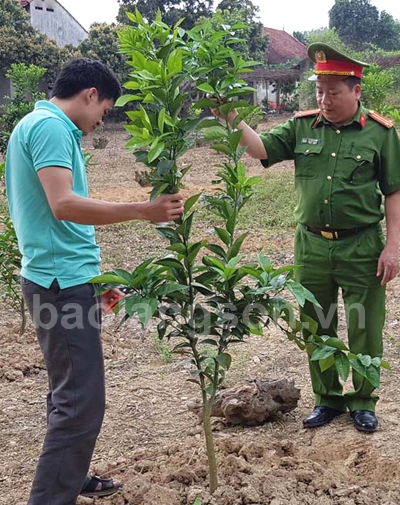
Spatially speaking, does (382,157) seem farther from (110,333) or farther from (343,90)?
(110,333)

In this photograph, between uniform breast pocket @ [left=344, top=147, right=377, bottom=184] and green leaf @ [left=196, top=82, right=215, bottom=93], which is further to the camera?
uniform breast pocket @ [left=344, top=147, right=377, bottom=184]

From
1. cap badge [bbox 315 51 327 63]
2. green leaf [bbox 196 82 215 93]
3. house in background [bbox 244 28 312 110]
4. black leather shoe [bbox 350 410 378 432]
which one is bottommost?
black leather shoe [bbox 350 410 378 432]

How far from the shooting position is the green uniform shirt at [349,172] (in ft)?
10.6

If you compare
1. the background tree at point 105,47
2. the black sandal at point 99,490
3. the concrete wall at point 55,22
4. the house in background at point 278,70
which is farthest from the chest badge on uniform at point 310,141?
the concrete wall at point 55,22

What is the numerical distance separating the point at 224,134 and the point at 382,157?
Result: 1099 mm

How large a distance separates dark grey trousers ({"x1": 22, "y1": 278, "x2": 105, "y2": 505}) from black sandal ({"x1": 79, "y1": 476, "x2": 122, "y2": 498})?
0.34 metres

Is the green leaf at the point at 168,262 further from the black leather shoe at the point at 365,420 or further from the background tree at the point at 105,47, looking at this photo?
the background tree at the point at 105,47

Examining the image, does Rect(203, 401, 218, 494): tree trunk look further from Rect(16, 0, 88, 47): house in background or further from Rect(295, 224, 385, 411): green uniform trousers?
Rect(16, 0, 88, 47): house in background

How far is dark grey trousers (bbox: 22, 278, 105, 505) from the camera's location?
2453mm

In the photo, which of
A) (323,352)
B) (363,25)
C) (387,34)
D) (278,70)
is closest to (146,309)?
(323,352)

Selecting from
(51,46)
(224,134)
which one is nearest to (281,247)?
(224,134)

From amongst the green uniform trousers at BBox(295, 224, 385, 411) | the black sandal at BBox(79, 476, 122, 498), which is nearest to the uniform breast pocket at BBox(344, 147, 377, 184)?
the green uniform trousers at BBox(295, 224, 385, 411)

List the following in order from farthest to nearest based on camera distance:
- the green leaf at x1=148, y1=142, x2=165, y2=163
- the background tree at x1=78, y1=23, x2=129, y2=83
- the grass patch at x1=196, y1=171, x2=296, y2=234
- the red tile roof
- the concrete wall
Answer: the red tile roof → the concrete wall → the background tree at x1=78, y1=23, x2=129, y2=83 → the grass patch at x1=196, y1=171, x2=296, y2=234 → the green leaf at x1=148, y1=142, x2=165, y2=163

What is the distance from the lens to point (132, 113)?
2273 mm
